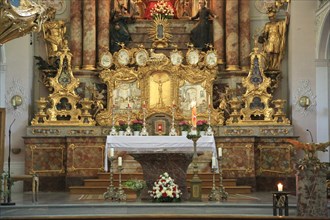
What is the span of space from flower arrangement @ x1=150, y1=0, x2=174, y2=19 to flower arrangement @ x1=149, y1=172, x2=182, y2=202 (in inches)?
317

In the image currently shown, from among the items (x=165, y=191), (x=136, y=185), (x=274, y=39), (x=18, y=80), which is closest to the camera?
(x=165, y=191)

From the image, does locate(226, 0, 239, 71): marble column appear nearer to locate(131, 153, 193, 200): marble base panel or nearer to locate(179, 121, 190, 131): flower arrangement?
locate(179, 121, 190, 131): flower arrangement

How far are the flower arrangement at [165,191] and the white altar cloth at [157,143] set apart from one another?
10.1ft

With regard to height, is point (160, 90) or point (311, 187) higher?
point (160, 90)

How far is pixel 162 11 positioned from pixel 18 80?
5.22m

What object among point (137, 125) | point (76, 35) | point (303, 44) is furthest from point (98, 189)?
point (303, 44)

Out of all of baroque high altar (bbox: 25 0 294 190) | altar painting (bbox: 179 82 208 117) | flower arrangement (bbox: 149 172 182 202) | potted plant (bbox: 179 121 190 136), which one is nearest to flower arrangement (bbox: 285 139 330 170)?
flower arrangement (bbox: 149 172 182 202)

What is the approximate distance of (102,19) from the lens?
2188 cm

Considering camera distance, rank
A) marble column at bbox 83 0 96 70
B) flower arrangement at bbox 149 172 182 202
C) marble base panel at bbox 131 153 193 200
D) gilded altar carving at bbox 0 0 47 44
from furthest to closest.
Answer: marble column at bbox 83 0 96 70, marble base panel at bbox 131 153 193 200, flower arrangement at bbox 149 172 182 202, gilded altar carving at bbox 0 0 47 44

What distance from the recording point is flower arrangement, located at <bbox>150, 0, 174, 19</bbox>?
A: 22109mm

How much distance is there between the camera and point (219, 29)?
22.1m

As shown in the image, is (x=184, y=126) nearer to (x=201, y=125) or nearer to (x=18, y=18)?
(x=201, y=125)

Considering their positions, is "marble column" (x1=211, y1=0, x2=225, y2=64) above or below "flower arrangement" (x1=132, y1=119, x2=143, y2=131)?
above

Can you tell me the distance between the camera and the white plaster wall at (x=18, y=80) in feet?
67.3
